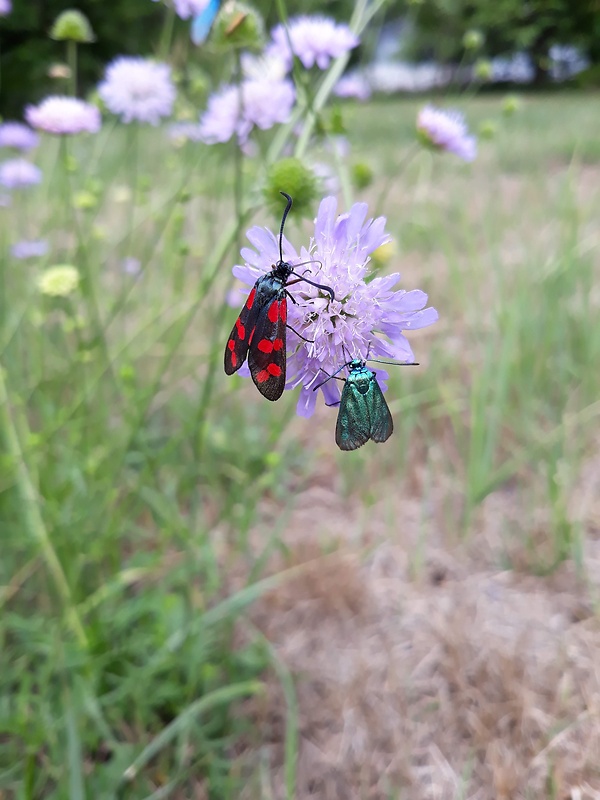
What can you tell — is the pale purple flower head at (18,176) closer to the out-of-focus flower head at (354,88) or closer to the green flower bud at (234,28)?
the out-of-focus flower head at (354,88)

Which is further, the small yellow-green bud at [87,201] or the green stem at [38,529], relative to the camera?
the small yellow-green bud at [87,201]

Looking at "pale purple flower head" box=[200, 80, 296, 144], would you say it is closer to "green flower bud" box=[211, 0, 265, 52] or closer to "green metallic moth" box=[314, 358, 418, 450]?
"green flower bud" box=[211, 0, 265, 52]

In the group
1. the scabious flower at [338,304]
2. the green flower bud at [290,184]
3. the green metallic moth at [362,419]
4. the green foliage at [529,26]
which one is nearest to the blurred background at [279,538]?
the green flower bud at [290,184]

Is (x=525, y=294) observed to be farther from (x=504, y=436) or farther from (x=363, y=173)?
(x=363, y=173)

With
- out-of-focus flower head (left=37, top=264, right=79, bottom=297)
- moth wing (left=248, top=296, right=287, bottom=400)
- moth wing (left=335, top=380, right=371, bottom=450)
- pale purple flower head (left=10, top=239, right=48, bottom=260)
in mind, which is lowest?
moth wing (left=335, top=380, right=371, bottom=450)

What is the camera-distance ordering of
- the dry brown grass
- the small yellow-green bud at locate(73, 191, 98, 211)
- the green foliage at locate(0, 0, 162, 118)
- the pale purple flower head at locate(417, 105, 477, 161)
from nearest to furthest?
the dry brown grass, the pale purple flower head at locate(417, 105, 477, 161), the small yellow-green bud at locate(73, 191, 98, 211), the green foliage at locate(0, 0, 162, 118)

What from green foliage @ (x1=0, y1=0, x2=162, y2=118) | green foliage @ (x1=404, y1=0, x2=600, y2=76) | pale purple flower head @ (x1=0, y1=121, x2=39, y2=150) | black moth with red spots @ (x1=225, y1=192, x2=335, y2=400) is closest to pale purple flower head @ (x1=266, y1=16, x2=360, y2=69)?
black moth with red spots @ (x1=225, y1=192, x2=335, y2=400)

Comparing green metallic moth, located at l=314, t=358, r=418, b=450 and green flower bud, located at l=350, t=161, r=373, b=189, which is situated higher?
green flower bud, located at l=350, t=161, r=373, b=189
